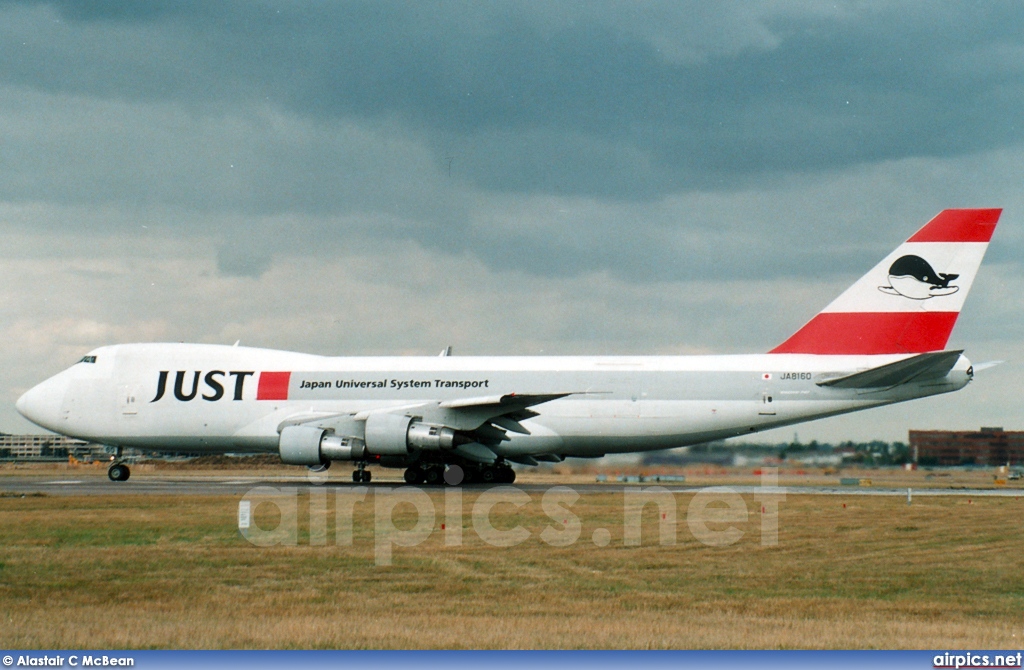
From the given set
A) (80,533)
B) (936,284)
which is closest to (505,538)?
(80,533)

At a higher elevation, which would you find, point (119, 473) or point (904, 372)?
point (904, 372)

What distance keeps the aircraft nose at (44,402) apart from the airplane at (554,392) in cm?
286

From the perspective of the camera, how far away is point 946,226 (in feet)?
104

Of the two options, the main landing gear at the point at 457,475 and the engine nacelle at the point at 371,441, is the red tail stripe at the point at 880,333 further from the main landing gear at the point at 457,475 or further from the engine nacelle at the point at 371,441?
the engine nacelle at the point at 371,441

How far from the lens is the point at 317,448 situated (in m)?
29.7

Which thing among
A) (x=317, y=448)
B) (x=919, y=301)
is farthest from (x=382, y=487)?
(x=919, y=301)

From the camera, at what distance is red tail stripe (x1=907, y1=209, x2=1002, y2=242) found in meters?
31.5

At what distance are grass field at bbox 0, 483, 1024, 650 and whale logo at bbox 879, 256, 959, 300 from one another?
1345 cm

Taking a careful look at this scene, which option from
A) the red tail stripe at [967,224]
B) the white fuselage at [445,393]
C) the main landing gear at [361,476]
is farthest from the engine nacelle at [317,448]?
the red tail stripe at [967,224]

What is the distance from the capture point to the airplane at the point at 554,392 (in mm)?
29766

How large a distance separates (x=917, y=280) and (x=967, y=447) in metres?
5.84

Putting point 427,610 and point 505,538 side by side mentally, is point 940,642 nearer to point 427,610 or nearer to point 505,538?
point 427,610

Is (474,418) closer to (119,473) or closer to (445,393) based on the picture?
(445,393)

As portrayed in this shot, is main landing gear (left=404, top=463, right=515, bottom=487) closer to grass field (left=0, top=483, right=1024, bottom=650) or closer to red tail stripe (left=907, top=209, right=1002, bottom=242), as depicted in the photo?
grass field (left=0, top=483, right=1024, bottom=650)
